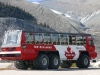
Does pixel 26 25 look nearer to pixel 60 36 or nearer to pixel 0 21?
pixel 0 21

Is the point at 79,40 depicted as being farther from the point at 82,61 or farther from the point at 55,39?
the point at 55,39

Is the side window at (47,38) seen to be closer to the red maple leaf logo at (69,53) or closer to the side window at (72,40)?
the red maple leaf logo at (69,53)

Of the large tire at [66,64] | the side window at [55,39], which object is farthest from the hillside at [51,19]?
the side window at [55,39]

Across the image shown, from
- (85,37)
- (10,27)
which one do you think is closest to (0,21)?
(10,27)

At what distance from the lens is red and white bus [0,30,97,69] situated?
24.3 meters

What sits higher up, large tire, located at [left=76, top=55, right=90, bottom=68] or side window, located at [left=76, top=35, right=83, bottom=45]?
side window, located at [left=76, top=35, right=83, bottom=45]

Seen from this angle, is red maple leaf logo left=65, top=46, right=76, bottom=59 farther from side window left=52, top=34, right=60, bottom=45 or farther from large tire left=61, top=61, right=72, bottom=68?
large tire left=61, top=61, right=72, bottom=68

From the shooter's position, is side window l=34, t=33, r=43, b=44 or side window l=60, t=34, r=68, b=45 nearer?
side window l=34, t=33, r=43, b=44

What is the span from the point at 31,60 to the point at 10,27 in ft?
268

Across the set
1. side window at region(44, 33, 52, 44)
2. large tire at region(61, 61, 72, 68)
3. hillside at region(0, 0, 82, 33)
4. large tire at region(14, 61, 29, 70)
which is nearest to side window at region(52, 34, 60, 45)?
side window at region(44, 33, 52, 44)

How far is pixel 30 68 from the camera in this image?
87.0 ft

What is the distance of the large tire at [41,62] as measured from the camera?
24672 millimetres

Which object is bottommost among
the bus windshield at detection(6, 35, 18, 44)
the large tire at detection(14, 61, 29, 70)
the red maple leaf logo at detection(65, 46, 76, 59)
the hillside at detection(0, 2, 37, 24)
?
the large tire at detection(14, 61, 29, 70)

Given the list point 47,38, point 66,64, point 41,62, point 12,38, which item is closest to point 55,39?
point 47,38
